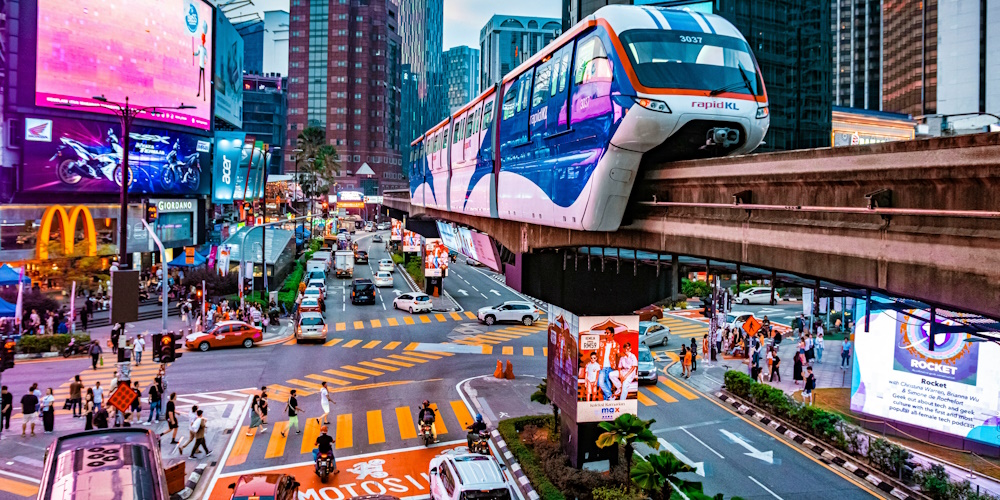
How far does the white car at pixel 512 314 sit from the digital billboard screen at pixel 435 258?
10351 mm

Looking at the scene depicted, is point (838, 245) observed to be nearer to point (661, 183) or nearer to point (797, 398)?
point (661, 183)

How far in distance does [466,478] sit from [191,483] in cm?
798

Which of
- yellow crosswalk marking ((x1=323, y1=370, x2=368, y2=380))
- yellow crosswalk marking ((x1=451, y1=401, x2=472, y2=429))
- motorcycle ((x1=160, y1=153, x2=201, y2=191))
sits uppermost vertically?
motorcycle ((x1=160, y1=153, x2=201, y2=191))

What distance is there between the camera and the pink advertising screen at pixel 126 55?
177 ft

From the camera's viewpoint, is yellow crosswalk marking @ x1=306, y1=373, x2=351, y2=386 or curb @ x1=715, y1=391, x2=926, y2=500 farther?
yellow crosswalk marking @ x1=306, y1=373, x2=351, y2=386

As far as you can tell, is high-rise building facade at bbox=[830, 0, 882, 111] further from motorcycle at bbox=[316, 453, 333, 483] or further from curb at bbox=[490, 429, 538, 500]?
motorcycle at bbox=[316, 453, 333, 483]

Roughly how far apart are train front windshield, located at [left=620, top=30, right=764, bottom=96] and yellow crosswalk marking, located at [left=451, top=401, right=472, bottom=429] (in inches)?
601

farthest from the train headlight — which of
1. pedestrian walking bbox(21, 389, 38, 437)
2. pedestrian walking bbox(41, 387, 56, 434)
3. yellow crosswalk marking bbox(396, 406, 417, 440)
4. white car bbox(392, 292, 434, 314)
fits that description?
white car bbox(392, 292, 434, 314)

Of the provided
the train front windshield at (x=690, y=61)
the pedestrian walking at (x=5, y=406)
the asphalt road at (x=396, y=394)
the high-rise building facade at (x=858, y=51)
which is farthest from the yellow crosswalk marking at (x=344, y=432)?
the high-rise building facade at (x=858, y=51)

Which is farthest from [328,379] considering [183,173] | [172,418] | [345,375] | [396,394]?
[183,173]

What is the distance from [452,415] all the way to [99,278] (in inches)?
Answer: 1264

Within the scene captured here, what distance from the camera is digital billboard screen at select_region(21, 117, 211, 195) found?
2116 inches

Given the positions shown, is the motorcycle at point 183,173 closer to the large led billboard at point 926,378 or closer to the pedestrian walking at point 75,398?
the pedestrian walking at point 75,398

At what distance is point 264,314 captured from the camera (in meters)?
46.2
